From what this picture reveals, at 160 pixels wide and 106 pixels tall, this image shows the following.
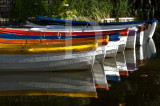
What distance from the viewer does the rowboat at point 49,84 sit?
990cm

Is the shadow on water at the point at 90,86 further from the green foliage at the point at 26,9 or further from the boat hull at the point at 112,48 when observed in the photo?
the green foliage at the point at 26,9

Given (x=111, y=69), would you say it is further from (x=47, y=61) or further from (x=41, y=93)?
(x=41, y=93)

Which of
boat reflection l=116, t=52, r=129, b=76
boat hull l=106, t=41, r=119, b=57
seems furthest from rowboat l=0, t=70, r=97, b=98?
boat hull l=106, t=41, r=119, b=57

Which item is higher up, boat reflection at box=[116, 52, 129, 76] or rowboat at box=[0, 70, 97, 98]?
rowboat at box=[0, 70, 97, 98]

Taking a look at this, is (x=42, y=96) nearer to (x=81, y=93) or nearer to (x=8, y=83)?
(x=81, y=93)

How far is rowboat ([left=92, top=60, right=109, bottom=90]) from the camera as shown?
10.6 meters

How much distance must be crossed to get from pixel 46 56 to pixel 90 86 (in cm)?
232

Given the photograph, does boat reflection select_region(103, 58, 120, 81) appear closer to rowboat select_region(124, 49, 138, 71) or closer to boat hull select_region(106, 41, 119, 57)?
boat hull select_region(106, 41, 119, 57)

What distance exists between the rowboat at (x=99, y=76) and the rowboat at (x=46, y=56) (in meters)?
0.41

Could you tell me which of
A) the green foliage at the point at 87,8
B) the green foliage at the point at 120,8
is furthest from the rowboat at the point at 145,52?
the green foliage at the point at 120,8

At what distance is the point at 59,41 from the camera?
44.5 ft

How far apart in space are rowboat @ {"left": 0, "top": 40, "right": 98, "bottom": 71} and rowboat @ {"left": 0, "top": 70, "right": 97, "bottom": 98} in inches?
8.7

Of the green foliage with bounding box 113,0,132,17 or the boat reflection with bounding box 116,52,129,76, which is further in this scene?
the green foliage with bounding box 113,0,132,17

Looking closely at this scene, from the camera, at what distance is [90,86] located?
10547 millimetres
